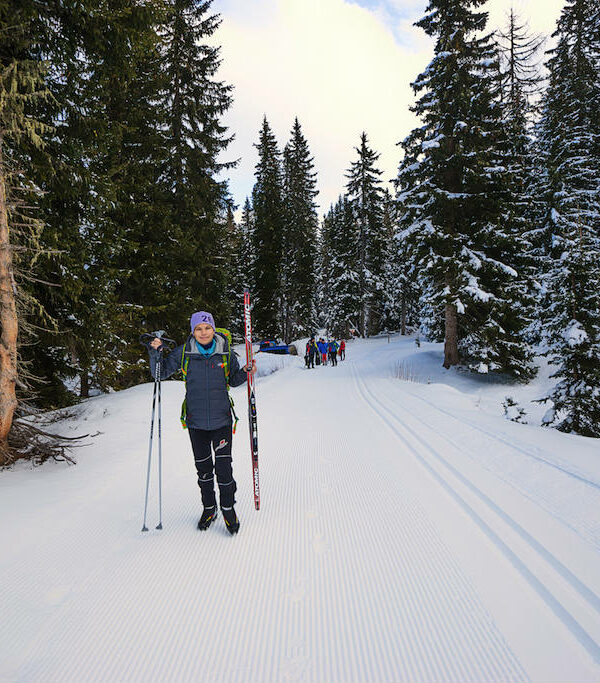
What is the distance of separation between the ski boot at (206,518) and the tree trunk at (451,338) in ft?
51.5

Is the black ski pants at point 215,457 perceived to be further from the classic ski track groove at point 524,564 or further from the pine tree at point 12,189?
the pine tree at point 12,189

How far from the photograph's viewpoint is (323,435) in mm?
7098

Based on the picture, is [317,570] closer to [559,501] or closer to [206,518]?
[206,518]

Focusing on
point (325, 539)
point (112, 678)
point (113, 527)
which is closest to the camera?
point (112, 678)

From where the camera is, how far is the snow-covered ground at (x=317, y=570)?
2150 millimetres

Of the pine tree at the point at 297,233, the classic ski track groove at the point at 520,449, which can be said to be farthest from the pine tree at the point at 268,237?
the classic ski track groove at the point at 520,449

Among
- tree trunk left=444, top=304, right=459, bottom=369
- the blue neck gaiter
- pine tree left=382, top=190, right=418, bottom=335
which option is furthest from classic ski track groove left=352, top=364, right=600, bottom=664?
pine tree left=382, top=190, right=418, bottom=335

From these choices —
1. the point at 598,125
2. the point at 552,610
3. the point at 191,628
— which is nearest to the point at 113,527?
the point at 191,628

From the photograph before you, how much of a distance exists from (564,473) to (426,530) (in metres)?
2.62

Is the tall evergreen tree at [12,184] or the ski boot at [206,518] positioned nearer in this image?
the ski boot at [206,518]

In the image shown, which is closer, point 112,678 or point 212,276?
point 112,678

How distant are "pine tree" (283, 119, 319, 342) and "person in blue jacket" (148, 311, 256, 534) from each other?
3080 cm

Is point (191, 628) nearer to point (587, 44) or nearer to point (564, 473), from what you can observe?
point (564, 473)

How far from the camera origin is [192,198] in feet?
52.5
